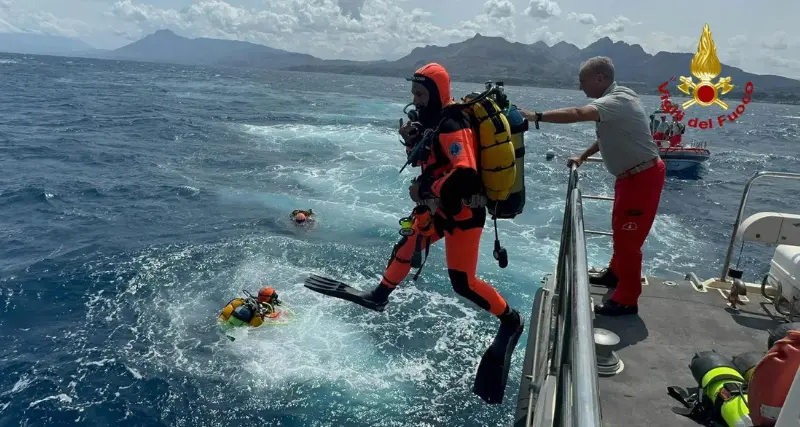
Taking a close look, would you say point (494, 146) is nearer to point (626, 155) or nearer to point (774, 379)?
point (626, 155)

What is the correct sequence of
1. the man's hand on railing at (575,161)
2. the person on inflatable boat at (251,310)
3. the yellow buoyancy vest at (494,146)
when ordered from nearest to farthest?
the yellow buoyancy vest at (494,146) → the man's hand on railing at (575,161) → the person on inflatable boat at (251,310)

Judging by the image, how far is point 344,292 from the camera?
5.26 meters

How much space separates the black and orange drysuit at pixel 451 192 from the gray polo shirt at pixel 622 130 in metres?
1.18

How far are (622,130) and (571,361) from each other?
3348 millimetres

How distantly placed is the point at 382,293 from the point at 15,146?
3251cm

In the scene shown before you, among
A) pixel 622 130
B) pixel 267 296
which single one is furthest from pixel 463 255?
pixel 267 296

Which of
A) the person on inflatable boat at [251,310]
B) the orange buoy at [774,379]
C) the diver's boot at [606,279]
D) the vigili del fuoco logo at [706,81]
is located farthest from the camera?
the person on inflatable boat at [251,310]

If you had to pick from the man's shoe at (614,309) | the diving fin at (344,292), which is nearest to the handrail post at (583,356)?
the man's shoe at (614,309)

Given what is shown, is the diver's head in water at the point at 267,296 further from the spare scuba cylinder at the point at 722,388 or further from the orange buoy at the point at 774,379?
the orange buoy at the point at 774,379

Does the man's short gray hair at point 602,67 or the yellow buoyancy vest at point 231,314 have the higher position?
the man's short gray hair at point 602,67

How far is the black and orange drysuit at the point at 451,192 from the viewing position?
12.8 feet

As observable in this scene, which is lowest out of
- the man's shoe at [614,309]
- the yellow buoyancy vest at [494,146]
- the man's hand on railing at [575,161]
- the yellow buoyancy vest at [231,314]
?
the yellow buoyancy vest at [231,314]

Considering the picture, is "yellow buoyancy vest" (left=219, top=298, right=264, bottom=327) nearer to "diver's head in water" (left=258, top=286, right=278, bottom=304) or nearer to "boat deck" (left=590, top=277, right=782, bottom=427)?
"diver's head in water" (left=258, top=286, right=278, bottom=304)

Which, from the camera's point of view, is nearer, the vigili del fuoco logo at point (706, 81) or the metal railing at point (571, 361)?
the metal railing at point (571, 361)
